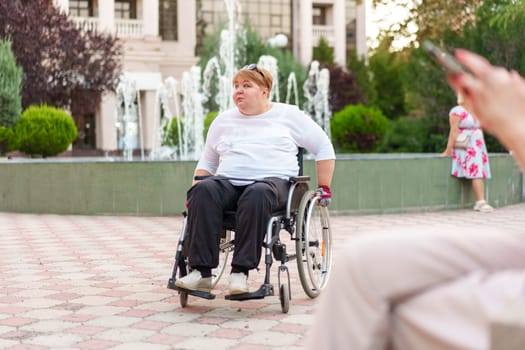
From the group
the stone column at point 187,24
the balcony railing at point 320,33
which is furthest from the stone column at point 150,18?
the balcony railing at point 320,33

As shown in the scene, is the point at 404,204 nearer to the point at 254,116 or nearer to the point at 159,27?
the point at 254,116

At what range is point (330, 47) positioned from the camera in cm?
3894

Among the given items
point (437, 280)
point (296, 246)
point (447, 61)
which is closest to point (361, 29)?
point (296, 246)

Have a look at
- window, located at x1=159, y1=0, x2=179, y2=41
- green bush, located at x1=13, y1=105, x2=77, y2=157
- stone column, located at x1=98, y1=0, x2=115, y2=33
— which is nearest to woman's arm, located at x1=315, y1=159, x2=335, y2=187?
green bush, located at x1=13, y1=105, x2=77, y2=157

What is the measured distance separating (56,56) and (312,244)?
65.9ft

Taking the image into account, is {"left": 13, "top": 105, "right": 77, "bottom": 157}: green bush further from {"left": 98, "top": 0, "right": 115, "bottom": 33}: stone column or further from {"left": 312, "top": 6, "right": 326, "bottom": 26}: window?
{"left": 312, "top": 6, "right": 326, "bottom": 26}: window

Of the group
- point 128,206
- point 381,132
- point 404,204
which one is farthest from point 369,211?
point 381,132

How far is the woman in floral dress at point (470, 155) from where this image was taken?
33.8 ft

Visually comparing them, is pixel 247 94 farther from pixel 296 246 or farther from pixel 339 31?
pixel 339 31

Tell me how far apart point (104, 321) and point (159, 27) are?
3399 centimetres

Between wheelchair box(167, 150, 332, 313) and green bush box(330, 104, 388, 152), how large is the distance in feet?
62.3

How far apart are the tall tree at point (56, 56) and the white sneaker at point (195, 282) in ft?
60.8

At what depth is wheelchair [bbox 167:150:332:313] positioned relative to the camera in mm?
4164

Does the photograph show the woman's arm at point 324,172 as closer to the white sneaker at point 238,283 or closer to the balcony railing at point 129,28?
the white sneaker at point 238,283
